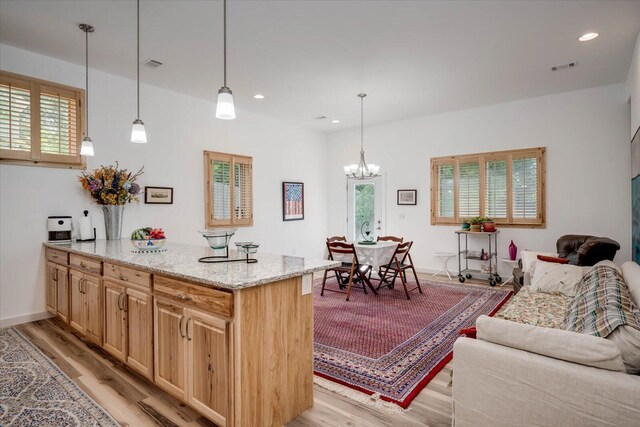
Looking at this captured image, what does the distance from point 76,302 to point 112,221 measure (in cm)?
127

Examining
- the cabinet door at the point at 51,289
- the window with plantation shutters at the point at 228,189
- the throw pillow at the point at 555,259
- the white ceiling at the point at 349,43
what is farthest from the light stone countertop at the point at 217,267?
the throw pillow at the point at 555,259

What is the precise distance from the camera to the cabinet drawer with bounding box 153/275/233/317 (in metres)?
1.94

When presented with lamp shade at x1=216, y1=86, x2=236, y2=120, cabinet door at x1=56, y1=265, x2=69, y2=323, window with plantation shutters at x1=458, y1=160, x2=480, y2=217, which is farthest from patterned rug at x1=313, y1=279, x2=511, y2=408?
cabinet door at x1=56, y1=265, x2=69, y2=323

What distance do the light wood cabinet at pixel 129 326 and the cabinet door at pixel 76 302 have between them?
1.90 ft

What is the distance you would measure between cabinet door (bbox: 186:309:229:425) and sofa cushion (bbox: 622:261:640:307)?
100 inches

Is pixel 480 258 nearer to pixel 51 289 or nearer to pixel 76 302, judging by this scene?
pixel 76 302

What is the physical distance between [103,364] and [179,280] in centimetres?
149

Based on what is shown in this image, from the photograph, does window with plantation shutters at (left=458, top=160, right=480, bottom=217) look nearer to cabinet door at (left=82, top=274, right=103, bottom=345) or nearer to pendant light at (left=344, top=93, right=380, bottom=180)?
pendant light at (left=344, top=93, right=380, bottom=180)

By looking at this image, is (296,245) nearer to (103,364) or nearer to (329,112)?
(329,112)

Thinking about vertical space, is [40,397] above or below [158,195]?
below

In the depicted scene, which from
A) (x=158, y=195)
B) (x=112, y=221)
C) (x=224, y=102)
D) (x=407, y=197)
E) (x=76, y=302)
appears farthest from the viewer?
(x=407, y=197)

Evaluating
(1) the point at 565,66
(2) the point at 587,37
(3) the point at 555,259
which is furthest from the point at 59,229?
(1) the point at 565,66

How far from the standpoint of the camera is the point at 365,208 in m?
8.00

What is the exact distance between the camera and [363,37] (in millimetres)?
3717
